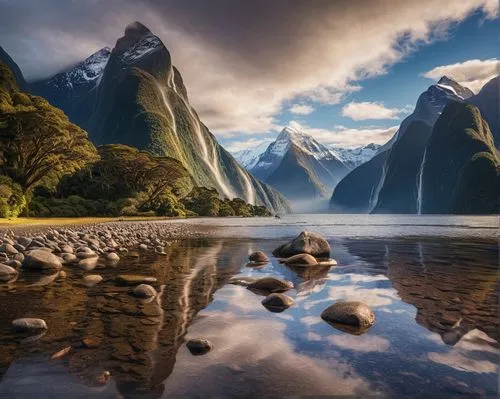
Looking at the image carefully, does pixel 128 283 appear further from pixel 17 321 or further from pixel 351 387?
pixel 351 387

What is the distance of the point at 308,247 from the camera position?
56.3 feet

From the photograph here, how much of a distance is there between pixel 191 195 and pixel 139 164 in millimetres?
35349

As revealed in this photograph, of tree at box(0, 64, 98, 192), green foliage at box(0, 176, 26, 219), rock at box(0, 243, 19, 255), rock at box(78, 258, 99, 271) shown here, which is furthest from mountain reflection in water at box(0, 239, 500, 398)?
tree at box(0, 64, 98, 192)

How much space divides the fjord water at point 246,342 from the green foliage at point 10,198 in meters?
32.7

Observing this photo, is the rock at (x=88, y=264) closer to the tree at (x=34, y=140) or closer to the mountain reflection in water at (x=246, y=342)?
the mountain reflection in water at (x=246, y=342)

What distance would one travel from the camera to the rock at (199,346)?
5090mm

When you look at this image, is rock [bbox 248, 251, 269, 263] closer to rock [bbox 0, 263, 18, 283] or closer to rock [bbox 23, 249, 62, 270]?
rock [bbox 23, 249, 62, 270]

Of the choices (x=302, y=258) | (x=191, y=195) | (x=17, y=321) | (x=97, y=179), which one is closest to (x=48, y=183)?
(x=97, y=179)

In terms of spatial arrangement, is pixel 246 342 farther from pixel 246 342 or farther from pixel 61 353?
pixel 61 353

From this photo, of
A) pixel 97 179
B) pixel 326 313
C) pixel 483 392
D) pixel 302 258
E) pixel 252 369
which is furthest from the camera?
pixel 97 179

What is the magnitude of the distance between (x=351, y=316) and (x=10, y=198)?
43027 millimetres

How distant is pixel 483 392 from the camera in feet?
13.4

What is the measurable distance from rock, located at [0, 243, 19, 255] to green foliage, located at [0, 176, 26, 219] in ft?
87.7

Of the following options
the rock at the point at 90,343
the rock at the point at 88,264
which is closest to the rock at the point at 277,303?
the rock at the point at 90,343
